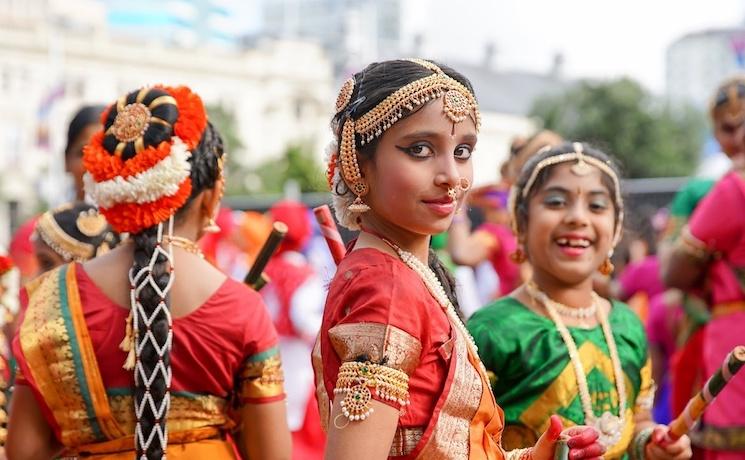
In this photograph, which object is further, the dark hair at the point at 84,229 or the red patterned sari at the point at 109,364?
the dark hair at the point at 84,229

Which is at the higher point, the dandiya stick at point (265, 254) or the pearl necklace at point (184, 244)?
the pearl necklace at point (184, 244)

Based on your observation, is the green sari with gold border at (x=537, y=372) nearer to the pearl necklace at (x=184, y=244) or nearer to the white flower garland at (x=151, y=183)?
the pearl necklace at (x=184, y=244)

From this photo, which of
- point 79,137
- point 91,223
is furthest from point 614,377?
point 79,137

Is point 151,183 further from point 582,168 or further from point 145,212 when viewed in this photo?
point 582,168

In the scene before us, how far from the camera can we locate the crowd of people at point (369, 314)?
2.40 meters

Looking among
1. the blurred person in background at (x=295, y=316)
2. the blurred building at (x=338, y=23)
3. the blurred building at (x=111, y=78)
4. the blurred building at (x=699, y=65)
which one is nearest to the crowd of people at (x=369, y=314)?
the blurred person in background at (x=295, y=316)

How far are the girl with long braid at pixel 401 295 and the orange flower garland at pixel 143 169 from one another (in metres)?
0.75

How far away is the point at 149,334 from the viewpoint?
3.06m

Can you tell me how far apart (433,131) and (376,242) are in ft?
0.90

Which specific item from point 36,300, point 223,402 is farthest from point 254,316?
point 36,300

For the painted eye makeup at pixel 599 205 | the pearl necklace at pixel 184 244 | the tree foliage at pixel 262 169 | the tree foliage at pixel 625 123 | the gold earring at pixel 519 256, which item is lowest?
the tree foliage at pixel 262 169

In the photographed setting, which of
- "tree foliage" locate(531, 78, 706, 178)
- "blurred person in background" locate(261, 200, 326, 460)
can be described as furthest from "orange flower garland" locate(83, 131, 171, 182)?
"tree foliage" locate(531, 78, 706, 178)

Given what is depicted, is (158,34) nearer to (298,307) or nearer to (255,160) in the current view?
(255,160)

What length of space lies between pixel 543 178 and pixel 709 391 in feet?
3.23
